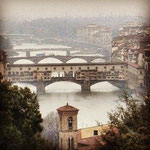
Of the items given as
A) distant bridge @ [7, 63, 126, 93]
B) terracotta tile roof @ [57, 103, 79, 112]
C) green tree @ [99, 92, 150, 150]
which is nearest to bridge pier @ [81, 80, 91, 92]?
distant bridge @ [7, 63, 126, 93]

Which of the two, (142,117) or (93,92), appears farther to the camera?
(93,92)

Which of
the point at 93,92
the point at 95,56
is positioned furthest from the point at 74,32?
the point at 93,92

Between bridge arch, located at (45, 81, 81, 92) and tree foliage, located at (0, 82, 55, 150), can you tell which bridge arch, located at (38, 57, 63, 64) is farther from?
tree foliage, located at (0, 82, 55, 150)

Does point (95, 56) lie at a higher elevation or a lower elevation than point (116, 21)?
lower

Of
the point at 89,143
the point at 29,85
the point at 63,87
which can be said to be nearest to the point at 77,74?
the point at 63,87

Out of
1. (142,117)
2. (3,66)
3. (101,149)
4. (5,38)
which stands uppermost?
(5,38)

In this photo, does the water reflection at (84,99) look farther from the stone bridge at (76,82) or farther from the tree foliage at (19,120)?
the tree foliage at (19,120)

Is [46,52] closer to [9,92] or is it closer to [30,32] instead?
[30,32]
